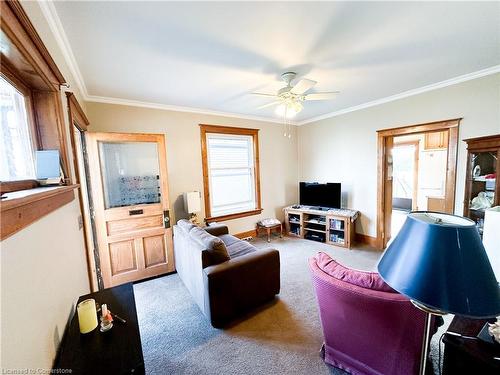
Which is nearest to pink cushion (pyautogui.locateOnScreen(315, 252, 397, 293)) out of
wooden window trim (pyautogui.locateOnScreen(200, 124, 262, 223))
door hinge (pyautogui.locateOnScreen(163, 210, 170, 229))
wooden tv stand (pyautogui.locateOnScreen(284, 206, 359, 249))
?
door hinge (pyautogui.locateOnScreen(163, 210, 170, 229))

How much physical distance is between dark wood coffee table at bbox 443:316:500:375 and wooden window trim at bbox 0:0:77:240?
6.19ft

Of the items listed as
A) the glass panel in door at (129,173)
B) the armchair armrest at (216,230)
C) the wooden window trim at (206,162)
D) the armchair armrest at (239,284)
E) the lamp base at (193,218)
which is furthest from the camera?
the wooden window trim at (206,162)

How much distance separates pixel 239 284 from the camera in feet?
6.94

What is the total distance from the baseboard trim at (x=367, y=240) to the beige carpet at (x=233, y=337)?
6.09ft

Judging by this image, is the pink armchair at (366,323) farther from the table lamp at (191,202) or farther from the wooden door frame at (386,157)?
the wooden door frame at (386,157)

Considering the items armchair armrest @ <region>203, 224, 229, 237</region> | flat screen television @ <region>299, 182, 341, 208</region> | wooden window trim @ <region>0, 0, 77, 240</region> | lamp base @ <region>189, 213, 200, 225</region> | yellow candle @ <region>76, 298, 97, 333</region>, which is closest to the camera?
wooden window trim @ <region>0, 0, 77, 240</region>

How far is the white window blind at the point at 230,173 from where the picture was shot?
4102 millimetres

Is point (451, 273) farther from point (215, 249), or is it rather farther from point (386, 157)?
point (386, 157)

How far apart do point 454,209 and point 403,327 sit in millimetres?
2636

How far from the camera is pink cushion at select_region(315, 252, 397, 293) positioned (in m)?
1.28

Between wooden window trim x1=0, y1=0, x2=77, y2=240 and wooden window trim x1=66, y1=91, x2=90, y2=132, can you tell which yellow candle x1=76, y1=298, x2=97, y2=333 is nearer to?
wooden window trim x1=0, y1=0, x2=77, y2=240

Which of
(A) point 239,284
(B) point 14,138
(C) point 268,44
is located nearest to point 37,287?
(B) point 14,138

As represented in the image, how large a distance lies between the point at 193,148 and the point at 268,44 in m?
2.30

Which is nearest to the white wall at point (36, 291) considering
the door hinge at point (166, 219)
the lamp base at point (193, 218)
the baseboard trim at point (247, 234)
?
the door hinge at point (166, 219)
